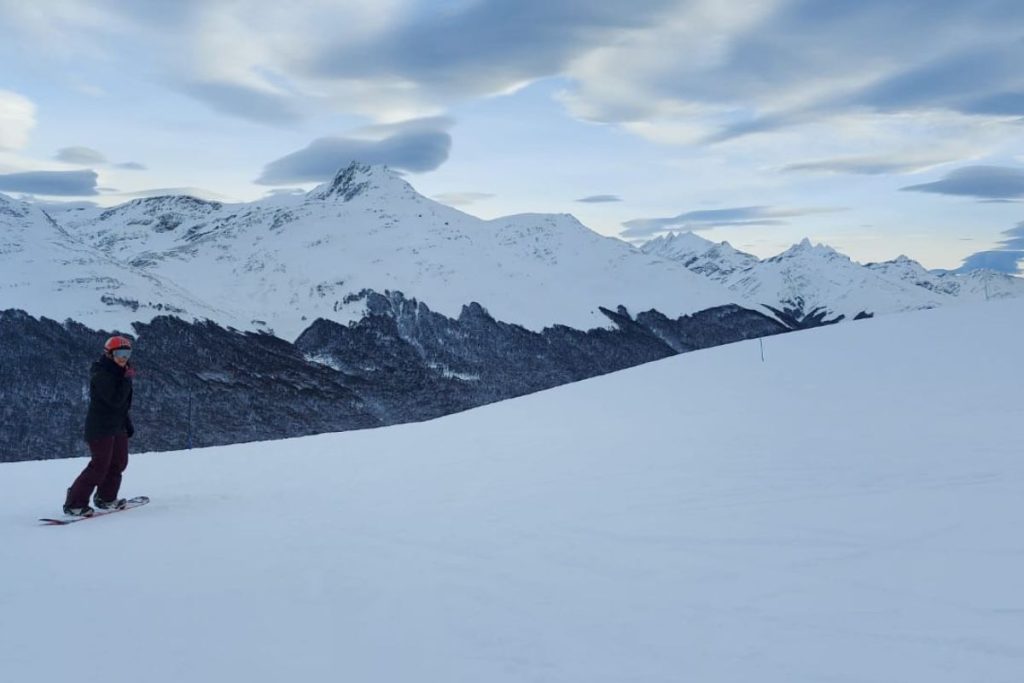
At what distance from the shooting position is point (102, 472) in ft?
34.1

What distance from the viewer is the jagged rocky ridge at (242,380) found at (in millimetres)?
111688

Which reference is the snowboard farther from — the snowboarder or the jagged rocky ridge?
the jagged rocky ridge

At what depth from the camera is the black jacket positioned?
10.4 metres

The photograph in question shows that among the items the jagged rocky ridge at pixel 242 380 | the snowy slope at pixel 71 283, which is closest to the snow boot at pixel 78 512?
the jagged rocky ridge at pixel 242 380

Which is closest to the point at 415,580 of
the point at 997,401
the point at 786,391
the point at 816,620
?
the point at 816,620

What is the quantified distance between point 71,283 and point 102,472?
159773 mm

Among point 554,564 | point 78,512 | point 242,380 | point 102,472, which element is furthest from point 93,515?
point 242,380

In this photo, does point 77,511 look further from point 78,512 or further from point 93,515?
point 93,515

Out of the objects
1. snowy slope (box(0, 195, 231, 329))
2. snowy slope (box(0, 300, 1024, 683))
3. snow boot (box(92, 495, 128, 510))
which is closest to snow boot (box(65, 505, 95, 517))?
snow boot (box(92, 495, 128, 510))

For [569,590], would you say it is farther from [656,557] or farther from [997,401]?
[997,401]

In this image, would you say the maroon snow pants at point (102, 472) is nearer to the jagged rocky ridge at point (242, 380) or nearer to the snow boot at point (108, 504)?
the snow boot at point (108, 504)

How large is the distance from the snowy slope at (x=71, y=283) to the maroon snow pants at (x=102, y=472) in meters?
144

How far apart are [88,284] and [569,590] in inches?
6504

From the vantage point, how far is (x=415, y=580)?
6.67 meters
